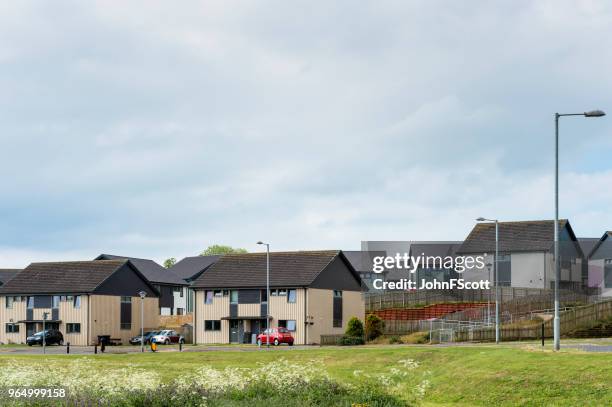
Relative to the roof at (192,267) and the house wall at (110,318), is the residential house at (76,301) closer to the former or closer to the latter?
the house wall at (110,318)

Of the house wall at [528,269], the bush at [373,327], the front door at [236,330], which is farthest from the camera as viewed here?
the house wall at [528,269]

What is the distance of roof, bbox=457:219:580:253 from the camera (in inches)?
3391

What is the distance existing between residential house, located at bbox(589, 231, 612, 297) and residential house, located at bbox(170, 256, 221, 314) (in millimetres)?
49596

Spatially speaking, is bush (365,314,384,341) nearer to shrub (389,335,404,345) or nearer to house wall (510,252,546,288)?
shrub (389,335,404,345)

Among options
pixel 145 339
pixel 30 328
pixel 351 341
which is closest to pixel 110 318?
pixel 145 339

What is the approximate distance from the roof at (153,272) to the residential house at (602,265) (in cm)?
A: 4969

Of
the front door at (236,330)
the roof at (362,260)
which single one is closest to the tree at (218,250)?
the roof at (362,260)

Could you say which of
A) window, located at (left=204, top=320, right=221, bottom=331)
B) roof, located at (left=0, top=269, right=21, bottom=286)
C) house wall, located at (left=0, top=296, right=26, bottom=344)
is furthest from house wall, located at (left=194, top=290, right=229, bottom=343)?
roof, located at (left=0, top=269, right=21, bottom=286)

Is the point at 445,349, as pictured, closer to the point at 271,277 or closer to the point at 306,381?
the point at 306,381

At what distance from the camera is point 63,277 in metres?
84.7

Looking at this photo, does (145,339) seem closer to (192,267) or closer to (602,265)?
(192,267)

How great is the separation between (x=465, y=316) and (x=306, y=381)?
47.1 m

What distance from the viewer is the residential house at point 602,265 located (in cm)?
9400

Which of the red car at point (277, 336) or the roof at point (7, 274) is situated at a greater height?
the roof at point (7, 274)
